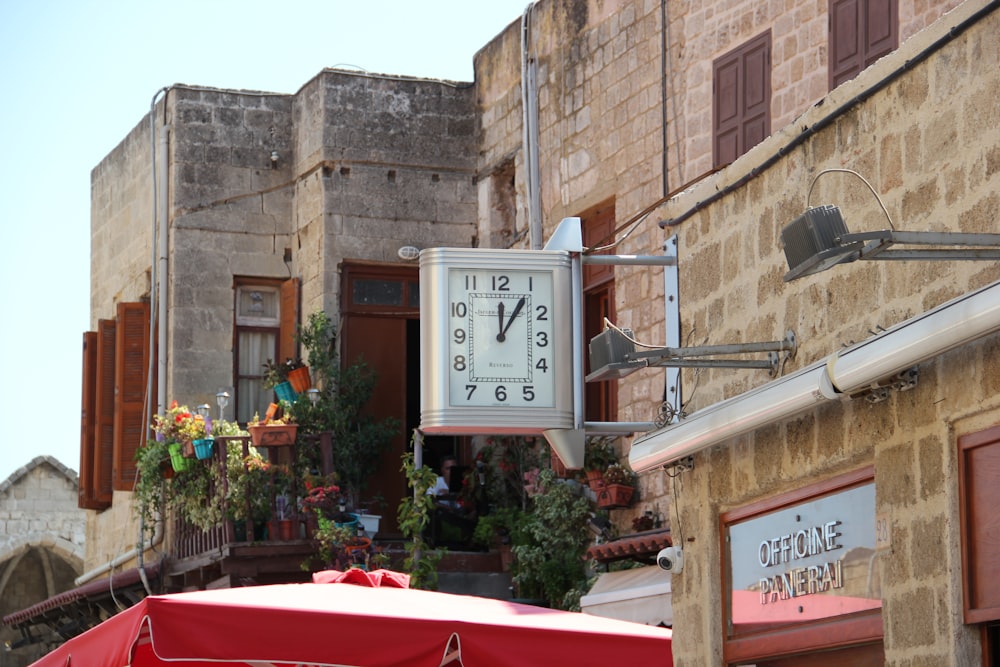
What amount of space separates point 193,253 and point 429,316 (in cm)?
914

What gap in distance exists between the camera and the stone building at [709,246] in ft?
19.0

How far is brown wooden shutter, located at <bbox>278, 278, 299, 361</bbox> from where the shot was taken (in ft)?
53.3

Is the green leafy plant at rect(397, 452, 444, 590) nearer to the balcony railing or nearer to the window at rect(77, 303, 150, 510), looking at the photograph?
the balcony railing

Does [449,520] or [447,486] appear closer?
[449,520]

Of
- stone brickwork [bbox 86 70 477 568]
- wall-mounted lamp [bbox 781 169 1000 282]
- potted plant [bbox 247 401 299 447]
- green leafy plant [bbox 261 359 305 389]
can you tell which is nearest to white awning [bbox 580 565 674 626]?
potted plant [bbox 247 401 299 447]

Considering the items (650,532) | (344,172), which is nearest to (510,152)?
(344,172)

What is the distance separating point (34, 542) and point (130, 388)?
10313mm

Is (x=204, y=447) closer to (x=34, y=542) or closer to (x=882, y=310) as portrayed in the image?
(x=882, y=310)

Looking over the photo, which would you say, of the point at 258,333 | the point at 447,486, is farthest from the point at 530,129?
the point at 258,333

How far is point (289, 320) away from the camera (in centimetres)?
1644

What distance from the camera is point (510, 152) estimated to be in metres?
15.7

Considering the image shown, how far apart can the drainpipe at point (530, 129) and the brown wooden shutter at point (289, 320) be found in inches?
99.1

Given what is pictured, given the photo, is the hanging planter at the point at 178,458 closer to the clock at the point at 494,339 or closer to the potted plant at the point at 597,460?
the potted plant at the point at 597,460

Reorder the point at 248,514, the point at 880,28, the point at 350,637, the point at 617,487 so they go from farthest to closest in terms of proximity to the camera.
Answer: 1. the point at 248,514
2. the point at 617,487
3. the point at 880,28
4. the point at 350,637
